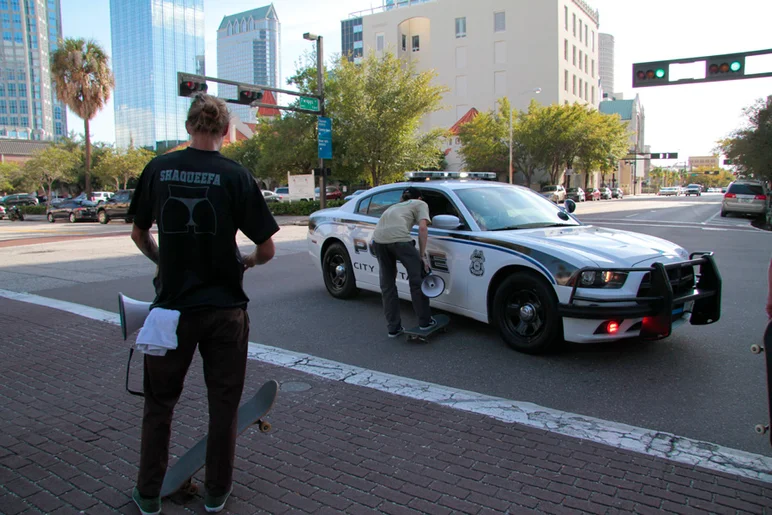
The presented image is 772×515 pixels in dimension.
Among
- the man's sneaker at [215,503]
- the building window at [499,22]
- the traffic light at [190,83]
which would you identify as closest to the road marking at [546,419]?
the man's sneaker at [215,503]

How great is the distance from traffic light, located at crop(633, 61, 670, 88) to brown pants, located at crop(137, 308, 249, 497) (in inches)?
854

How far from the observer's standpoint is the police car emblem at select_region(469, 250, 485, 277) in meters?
5.62

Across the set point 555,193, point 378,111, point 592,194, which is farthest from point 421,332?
point 592,194

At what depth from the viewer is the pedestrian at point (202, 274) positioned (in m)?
2.57

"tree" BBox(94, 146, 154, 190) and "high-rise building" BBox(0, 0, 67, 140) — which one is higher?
"high-rise building" BBox(0, 0, 67, 140)

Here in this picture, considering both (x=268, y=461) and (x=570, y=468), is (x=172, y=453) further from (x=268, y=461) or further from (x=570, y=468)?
(x=570, y=468)

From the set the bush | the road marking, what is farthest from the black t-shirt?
the bush

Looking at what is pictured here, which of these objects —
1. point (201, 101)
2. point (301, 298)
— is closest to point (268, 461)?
point (201, 101)

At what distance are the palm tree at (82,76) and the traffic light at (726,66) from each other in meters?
35.7

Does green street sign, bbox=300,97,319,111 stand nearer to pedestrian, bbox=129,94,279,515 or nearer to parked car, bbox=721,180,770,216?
parked car, bbox=721,180,770,216

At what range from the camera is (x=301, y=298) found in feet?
26.8

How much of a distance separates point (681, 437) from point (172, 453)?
10.2ft

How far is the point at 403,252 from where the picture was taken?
5.70 m

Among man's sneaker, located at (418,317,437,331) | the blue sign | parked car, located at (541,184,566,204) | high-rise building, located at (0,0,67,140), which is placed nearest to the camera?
man's sneaker, located at (418,317,437,331)
